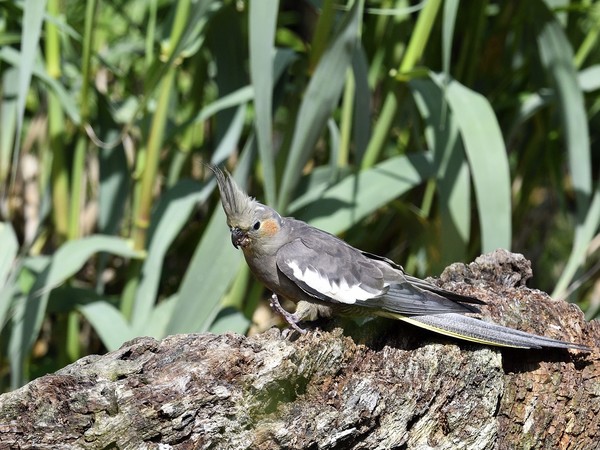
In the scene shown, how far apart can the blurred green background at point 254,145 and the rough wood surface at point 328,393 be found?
97 centimetres

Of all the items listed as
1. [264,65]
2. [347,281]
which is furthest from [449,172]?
[347,281]

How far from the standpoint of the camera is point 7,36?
3514 mm

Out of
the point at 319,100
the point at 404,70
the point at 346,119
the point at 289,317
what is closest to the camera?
the point at 289,317

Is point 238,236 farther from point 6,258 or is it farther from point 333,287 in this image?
point 6,258

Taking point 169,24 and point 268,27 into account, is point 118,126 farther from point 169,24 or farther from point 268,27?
point 268,27

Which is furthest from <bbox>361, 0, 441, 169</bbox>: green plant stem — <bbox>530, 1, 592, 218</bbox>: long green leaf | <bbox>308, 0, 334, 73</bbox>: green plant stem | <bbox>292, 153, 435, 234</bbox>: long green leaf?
<bbox>530, 1, 592, 218</bbox>: long green leaf

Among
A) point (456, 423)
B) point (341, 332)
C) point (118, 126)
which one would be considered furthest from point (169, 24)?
point (456, 423)

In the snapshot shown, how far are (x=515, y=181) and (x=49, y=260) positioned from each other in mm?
2113

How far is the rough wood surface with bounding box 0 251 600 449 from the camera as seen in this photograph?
172 cm

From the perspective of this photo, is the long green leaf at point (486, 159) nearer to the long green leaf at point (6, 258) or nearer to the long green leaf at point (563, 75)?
the long green leaf at point (563, 75)

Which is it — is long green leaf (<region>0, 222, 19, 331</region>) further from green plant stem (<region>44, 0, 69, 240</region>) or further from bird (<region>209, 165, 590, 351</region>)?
bird (<region>209, 165, 590, 351</region>)

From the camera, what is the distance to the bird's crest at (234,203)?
8.28 ft

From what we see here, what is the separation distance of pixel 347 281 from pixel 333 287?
5 centimetres

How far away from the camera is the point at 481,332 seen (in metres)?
2.14
